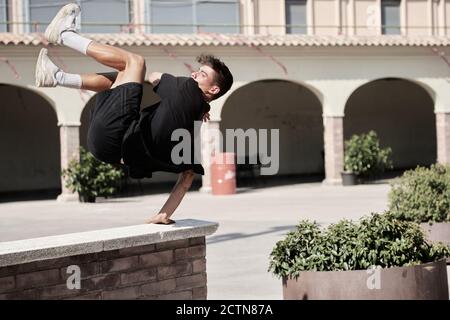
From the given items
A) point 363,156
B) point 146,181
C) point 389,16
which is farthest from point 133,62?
point 389,16

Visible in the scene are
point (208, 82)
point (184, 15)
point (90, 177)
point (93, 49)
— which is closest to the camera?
point (93, 49)

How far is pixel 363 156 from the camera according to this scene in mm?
24531

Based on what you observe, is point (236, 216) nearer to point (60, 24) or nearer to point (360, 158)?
point (360, 158)

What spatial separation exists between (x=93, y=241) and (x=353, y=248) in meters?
1.87

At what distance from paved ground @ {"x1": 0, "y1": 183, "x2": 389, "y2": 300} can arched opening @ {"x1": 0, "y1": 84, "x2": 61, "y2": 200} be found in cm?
433

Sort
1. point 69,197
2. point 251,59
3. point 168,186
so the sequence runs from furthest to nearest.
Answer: point 168,186, point 251,59, point 69,197

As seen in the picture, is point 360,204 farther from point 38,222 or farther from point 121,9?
point 121,9

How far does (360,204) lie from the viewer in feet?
62.0

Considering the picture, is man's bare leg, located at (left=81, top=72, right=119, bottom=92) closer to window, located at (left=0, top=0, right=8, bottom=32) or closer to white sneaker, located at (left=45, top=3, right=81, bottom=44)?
white sneaker, located at (left=45, top=3, right=81, bottom=44)

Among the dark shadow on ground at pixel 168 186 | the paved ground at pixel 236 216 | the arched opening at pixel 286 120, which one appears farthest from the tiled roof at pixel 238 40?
the arched opening at pixel 286 120

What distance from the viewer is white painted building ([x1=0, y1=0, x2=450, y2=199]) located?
22.0 metres

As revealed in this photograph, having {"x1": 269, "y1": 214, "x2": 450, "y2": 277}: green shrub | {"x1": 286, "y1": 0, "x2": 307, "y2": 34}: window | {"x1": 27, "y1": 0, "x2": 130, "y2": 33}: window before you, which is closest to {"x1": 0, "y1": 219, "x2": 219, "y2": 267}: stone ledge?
{"x1": 269, "y1": 214, "x2": 450, "y2": 277}: green shrub

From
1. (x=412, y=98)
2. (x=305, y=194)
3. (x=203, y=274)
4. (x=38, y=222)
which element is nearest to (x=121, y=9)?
(x=305, y=194)

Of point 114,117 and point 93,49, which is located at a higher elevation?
point 93,49
